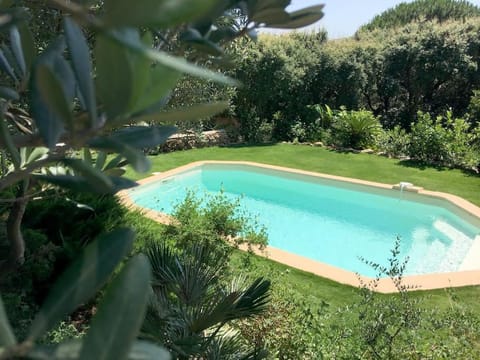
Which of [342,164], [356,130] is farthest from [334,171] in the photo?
[356,130]

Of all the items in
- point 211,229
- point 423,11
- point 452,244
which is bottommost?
point 452,244

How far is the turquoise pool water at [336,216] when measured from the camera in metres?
8.41

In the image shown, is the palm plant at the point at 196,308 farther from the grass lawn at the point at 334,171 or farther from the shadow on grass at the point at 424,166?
the shadow on grass at the point at 424,166

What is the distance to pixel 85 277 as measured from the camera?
1.72 ft

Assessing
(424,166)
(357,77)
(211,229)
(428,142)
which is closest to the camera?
(211,229)

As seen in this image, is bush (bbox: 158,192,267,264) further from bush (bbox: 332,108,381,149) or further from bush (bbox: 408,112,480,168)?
bush (bbox: 332,108,381,149)

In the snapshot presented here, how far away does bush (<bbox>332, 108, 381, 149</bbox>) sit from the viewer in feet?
47.6

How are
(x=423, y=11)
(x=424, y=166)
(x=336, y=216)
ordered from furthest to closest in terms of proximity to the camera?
(x=423, y=11)
(x=424, y=166)
(x=336, y=216)

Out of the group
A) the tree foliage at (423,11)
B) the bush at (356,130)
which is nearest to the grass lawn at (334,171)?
the bush at (356,130)

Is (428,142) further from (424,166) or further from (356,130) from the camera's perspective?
(356,130)

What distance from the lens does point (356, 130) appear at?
48.2 feet

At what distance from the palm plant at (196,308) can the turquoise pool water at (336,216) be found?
4208 mm

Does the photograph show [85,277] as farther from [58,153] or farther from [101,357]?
[58,153]

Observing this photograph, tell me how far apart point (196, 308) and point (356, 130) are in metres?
12.8
